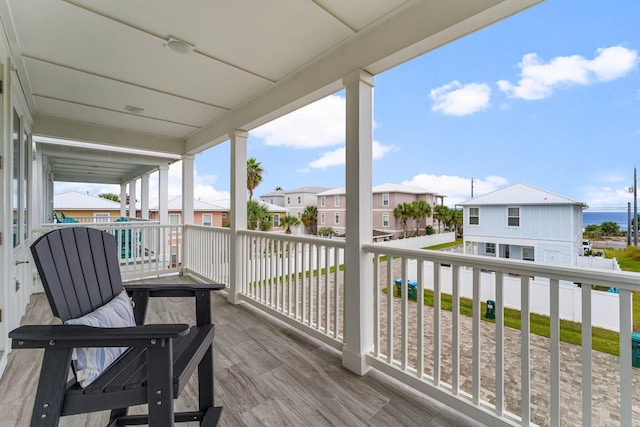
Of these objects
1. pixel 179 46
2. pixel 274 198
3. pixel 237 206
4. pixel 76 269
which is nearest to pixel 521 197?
pixel 76 269

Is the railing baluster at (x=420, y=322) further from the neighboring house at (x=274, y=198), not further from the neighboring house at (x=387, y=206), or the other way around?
the neighboring house at (x=274, y=198)

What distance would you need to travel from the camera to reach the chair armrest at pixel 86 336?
0.98 meters

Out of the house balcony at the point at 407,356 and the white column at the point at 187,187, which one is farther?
the white column at the point at 187,187

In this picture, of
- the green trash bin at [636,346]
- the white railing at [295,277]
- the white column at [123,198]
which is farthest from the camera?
the white column at [123,198]

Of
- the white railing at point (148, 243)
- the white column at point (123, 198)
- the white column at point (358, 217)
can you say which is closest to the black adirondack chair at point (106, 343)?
the white column at point (358, 217)

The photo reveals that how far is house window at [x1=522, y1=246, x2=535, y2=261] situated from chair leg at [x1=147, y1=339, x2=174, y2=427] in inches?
67.0

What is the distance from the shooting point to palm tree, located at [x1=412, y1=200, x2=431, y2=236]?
9.16ft

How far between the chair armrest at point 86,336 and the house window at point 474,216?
5.84 feet

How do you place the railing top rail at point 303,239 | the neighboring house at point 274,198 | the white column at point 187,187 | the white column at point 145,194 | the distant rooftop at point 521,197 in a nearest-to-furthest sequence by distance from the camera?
1. the distant rooftop at point 521,197
2. the railing top rail at point 303,239
3. the white column at point 187,187
4. the white column at point 145,194
5. the neighboring house at point 274,198

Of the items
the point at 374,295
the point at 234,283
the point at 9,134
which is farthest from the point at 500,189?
A: the point at 9,134

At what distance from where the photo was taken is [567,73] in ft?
5.17

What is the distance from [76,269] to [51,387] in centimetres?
55

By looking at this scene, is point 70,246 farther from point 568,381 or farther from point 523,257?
point 568,381

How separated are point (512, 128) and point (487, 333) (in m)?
2.51
